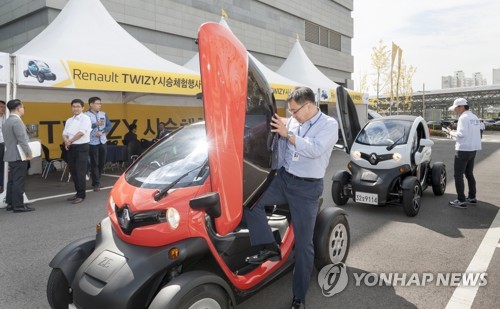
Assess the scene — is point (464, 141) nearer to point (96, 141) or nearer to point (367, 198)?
point (367, 198)

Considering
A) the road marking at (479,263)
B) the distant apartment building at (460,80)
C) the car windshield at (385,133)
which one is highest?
the distant apartment building at (460,80)

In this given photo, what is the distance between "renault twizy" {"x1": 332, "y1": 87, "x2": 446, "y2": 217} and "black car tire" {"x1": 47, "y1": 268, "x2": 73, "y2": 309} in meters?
3.71

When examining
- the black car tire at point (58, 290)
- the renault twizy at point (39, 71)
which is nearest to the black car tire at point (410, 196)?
the black car tire at point (58, 290)

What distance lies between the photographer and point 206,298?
2.17 meters

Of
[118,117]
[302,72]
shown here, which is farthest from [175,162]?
[302,72]

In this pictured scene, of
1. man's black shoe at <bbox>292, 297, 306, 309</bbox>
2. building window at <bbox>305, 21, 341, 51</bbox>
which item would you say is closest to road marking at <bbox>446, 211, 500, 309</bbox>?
man's black shoe at <bbox>292, 297, 306, 309</bbox>

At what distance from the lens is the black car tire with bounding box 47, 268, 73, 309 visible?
99.0 inches

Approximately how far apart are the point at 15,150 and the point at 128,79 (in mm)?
3185

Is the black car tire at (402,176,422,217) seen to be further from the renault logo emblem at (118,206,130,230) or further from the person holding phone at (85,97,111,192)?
the person holding phone at (85,97,111,192)

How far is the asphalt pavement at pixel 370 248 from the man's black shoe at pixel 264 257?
370mm

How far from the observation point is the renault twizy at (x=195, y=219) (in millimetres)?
2127

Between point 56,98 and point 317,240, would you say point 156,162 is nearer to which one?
point 317,240

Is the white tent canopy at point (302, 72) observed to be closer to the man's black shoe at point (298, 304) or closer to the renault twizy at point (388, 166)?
the renault twizy at point (388, 166)

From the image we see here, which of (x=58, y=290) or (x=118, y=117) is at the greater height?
(x=118, y=117)
